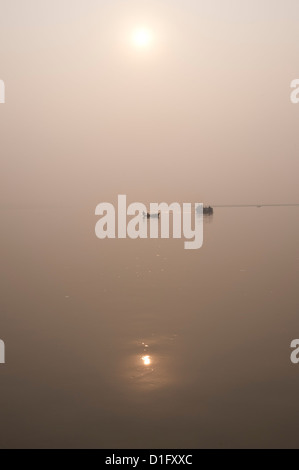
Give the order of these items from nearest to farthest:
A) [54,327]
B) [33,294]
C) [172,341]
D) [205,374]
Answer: [205,374] < [172,341] < [54,327] < [33,294]

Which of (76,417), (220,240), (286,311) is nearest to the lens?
(76,417)

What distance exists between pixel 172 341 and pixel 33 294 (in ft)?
37.6

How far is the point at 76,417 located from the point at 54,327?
8.16m

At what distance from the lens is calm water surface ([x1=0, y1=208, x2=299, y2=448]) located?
1221 centimetres

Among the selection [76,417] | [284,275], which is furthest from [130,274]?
[76,417]

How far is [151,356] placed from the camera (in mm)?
16859

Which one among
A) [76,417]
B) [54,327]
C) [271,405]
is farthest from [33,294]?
[271,405]

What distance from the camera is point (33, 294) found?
2750cm

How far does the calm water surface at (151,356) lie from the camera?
1221 cm
